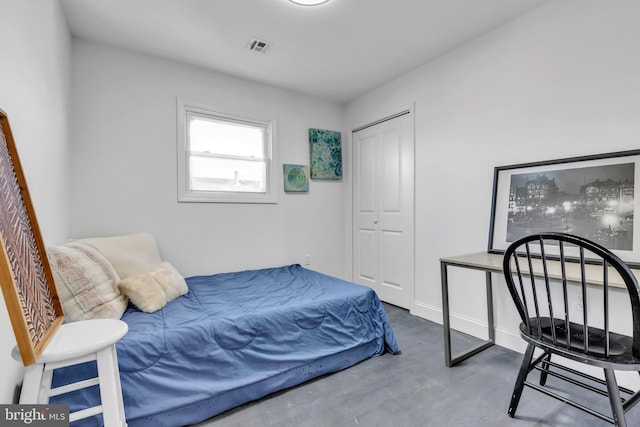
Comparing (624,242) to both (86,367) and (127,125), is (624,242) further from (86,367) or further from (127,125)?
(127,125)

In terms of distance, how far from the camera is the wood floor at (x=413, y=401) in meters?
1.50

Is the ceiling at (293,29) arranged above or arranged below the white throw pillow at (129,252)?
above

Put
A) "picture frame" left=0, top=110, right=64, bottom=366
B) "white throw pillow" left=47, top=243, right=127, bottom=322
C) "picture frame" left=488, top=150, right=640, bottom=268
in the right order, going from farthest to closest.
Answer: "picture frame" left=488, top=150, right=640, bottom=268
"white throw pillow" left=47, top=243, right=127, bottom=322
"picture frame" left=0, top=110, right=64, bottom=366

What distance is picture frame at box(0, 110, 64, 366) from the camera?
2.69 ft

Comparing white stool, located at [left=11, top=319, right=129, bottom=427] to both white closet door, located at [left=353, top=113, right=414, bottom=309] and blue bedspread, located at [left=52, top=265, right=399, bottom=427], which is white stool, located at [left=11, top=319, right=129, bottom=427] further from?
white closet door, located at [left=353, top=113, right=414, bottom=309]

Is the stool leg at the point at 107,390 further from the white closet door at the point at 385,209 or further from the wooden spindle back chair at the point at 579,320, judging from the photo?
the white closet door at the point at 385,209

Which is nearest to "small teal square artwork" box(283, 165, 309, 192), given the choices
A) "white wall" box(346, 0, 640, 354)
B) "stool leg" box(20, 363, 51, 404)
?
"white wall" box(346, 0, 640, 354)

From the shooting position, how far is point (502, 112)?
2.26m

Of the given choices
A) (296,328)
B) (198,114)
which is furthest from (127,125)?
(296,328)

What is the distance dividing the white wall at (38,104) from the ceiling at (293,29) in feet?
1.38

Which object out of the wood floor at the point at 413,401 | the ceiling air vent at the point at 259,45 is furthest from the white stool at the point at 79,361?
the ceiling air vent at the point at 259,45

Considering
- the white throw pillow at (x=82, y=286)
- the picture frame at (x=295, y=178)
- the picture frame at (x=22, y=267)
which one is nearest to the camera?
the picture frame at (x=22, y=267)

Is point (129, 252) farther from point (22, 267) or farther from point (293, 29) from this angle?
point (293, 29)

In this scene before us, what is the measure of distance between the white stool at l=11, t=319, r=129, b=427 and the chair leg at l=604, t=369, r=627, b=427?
186 centimetres
